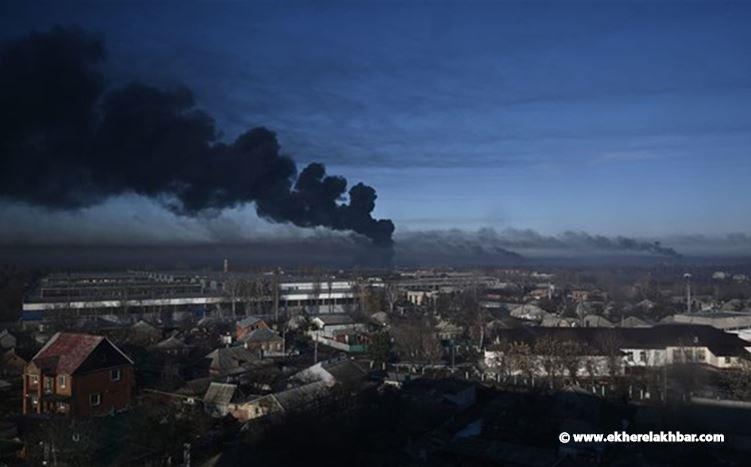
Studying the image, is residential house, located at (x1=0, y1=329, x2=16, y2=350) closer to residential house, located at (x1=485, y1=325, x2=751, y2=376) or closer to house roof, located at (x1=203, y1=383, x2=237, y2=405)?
house roof, located at (x1=203, y1=383, x2=237, y2=405)

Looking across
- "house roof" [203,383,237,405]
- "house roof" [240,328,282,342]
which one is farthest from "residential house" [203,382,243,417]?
"house roof" [240,328,282,342]

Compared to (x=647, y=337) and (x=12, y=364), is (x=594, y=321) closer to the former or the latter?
(x=647, y=337)

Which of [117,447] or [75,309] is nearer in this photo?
[117,447]

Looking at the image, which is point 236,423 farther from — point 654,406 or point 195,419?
point 654,406

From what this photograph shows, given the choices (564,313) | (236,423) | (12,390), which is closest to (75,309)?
(12,390)

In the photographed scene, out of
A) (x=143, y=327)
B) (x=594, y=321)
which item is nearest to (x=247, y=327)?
(x=143, y=327)

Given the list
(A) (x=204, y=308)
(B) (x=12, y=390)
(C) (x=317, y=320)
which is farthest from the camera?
(A) (x=204, y=308)

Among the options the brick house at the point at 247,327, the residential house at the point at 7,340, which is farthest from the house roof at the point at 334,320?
the residential house at the point at 7,340
